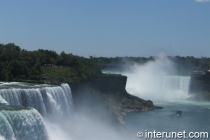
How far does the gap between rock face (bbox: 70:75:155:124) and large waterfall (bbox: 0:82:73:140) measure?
4.05 meters

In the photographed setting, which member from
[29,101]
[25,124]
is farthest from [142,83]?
[25,124]

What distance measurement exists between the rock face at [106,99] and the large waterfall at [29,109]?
405cm

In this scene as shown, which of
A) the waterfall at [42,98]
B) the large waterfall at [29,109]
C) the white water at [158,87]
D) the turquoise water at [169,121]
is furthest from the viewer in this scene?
the white water at [158,87]

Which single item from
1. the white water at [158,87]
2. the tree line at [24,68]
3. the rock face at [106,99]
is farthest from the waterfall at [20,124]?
the white water at [158,87]

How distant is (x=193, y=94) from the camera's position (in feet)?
158

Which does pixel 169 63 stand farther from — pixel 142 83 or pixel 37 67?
pixel 37 67

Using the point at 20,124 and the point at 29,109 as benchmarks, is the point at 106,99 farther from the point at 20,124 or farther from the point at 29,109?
the point at 20,124

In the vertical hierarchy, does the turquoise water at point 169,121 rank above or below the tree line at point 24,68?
below

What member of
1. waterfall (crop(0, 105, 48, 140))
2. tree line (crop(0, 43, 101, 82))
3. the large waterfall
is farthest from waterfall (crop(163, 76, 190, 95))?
waterfall (crop(0, 105, 48, 140))

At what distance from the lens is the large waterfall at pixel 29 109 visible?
14.1 metres

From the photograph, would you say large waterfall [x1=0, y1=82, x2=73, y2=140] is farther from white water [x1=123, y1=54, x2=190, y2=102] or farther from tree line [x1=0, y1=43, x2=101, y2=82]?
white water [x1=123, y1=54, x2=190, y2=102]

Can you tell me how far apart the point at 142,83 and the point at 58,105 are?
104 feet

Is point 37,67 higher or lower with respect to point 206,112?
higher

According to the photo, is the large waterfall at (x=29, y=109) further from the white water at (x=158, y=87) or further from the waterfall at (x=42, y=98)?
the white water at (x=158, y=87)
